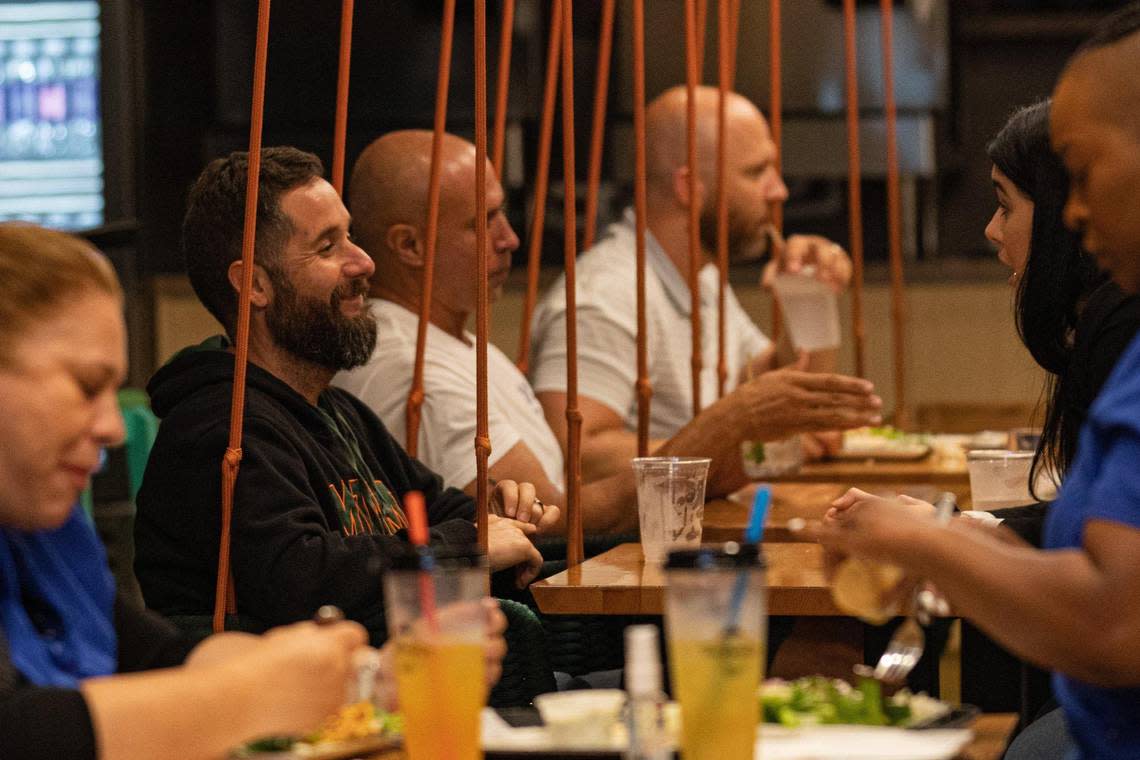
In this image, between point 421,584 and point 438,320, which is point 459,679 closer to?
point 421,584

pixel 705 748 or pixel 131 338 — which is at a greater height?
pixel 705 748

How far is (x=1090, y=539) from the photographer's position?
1.15 m

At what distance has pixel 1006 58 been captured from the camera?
5.95 meters

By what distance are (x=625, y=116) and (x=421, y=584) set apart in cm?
473

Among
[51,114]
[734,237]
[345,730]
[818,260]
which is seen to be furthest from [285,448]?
[51,114]

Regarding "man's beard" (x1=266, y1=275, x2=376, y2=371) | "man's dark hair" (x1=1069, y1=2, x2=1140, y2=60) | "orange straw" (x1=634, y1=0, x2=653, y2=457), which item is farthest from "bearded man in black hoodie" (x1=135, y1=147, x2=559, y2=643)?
"man's dark hair" (x1=1069, y1=2, x2=1140, y2=60)

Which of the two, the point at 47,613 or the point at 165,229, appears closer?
the point at 47,613

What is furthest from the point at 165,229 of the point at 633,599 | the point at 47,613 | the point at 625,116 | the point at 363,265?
the point at 47,613

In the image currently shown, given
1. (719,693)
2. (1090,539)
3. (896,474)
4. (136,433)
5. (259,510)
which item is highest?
(1090,539)

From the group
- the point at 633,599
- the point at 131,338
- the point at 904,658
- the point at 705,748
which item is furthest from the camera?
the point at 131,338

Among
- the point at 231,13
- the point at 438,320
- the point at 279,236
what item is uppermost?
the point at 231,13

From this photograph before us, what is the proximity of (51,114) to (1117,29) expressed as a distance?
485 cm

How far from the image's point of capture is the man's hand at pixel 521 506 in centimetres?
250

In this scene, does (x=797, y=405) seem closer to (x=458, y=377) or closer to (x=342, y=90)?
(x=458, y=377)
